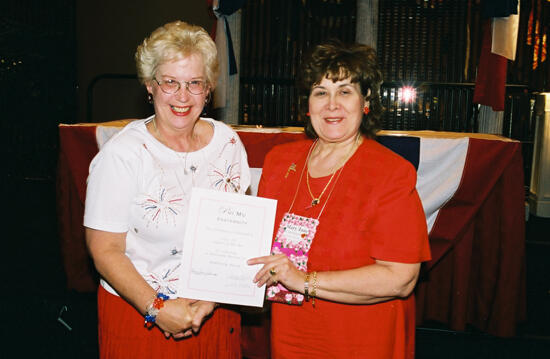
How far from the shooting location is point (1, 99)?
24.9ft

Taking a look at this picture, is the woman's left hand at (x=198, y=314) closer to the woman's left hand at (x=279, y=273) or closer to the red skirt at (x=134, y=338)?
the red skirt at (x=134, y=338)

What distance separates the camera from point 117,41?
763 centimetres

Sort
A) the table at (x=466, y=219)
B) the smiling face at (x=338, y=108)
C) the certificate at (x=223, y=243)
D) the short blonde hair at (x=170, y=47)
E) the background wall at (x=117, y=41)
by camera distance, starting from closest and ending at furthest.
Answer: the certificate at (x=223, y=243) → the short blonde hair at (x=170, y=47) → the smiling face at (x=338, y=108) → the table at (x=466, y=219) → the background wall at (x=117, y=41)

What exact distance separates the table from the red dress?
3.91 feet

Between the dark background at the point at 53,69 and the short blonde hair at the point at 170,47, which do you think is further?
the dark background at the point at 53,69

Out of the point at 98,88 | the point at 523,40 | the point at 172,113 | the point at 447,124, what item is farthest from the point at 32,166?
the point at 523,40

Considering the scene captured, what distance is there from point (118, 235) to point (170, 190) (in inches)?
8.0

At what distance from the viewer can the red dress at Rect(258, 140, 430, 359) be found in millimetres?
1336

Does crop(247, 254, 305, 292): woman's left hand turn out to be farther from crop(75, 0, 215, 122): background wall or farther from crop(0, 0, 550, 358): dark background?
crop(75, 0, 215, 122): background wall

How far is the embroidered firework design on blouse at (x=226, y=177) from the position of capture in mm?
1512

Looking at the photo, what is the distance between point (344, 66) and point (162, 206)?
2.40 ft

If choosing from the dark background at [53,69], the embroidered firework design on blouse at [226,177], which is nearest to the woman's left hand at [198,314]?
the embroidered firework design on blouse at [226,177]

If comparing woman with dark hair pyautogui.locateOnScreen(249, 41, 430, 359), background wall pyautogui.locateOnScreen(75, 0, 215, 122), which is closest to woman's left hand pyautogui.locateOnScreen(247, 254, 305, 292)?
woman with dark hair pyautogui.locateOnScreen(249, 41, 430, 359)

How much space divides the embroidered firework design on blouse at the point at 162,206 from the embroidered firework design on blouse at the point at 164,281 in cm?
16
